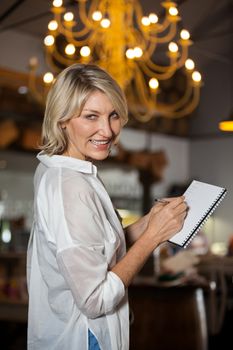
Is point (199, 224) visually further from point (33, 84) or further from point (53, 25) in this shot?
point (33, 84)

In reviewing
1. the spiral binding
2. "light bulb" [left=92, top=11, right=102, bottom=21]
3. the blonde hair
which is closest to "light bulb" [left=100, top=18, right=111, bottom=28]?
"light bulb" [left=92, top=11, right=102, bottom=21]

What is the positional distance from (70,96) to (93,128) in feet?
0.30

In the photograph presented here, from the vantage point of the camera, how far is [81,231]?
4.58 ft

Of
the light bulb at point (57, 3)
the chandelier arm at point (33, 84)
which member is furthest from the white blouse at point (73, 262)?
the chandelier arm at point (33, 84)

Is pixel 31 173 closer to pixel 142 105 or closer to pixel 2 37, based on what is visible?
pixel 142 105

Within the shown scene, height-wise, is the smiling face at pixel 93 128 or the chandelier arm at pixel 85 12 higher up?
the chandelier arm at pixel 85 12

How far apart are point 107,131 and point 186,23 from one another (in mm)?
1414

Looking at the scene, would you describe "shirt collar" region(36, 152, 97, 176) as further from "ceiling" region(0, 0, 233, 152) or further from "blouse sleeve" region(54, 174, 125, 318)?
"ceiling" region(0, 0, 233, 152)

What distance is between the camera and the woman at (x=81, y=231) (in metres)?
1.40

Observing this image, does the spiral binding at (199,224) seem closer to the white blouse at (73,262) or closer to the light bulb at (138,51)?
the white blouse at (73,262)

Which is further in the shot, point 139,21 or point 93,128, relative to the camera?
point 139,21

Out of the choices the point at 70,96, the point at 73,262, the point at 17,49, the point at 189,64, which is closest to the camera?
the point at 73,262

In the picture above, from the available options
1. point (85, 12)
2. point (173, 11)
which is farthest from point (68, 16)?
point (173, 11)

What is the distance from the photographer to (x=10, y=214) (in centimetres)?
409
